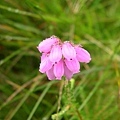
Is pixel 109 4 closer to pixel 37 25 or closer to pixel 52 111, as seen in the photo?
pixel 37 25

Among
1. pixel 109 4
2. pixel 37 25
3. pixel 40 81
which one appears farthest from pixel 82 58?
pixel 109 4

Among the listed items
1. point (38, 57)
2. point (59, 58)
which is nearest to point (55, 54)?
point (59, 58)

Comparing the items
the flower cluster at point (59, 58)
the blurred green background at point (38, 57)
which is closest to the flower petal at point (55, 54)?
the flower cluster at point (59, 58)

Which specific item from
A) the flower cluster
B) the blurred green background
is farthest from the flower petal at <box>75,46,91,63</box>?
the blurred green background

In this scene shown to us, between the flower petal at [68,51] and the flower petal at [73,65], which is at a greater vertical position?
the flower petal at [68,51]

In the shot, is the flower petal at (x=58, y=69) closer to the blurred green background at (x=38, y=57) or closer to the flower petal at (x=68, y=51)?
the flower petal at (x=68, y=51)

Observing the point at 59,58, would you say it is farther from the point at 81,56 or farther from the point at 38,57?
the point at 38,57
